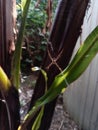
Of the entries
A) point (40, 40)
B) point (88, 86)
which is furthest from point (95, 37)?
point (40, 40)

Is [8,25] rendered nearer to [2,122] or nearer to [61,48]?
[61,48]

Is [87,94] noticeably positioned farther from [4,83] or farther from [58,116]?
[4,83]

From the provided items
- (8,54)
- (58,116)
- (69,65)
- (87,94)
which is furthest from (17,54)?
(58,116)

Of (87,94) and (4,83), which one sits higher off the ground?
(4,83)

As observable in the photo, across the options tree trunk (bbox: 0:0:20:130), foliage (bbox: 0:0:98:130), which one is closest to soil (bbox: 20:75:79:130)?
tree trunk (bbox: 0:0:20:130)

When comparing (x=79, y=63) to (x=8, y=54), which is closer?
(x=79, y=63)

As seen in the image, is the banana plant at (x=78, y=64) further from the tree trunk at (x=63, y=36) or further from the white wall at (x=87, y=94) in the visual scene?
the white wall at (x=87, y=94)

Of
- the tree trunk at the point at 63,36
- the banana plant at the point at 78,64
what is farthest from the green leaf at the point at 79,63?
the tree trunk at the point at 63,36
